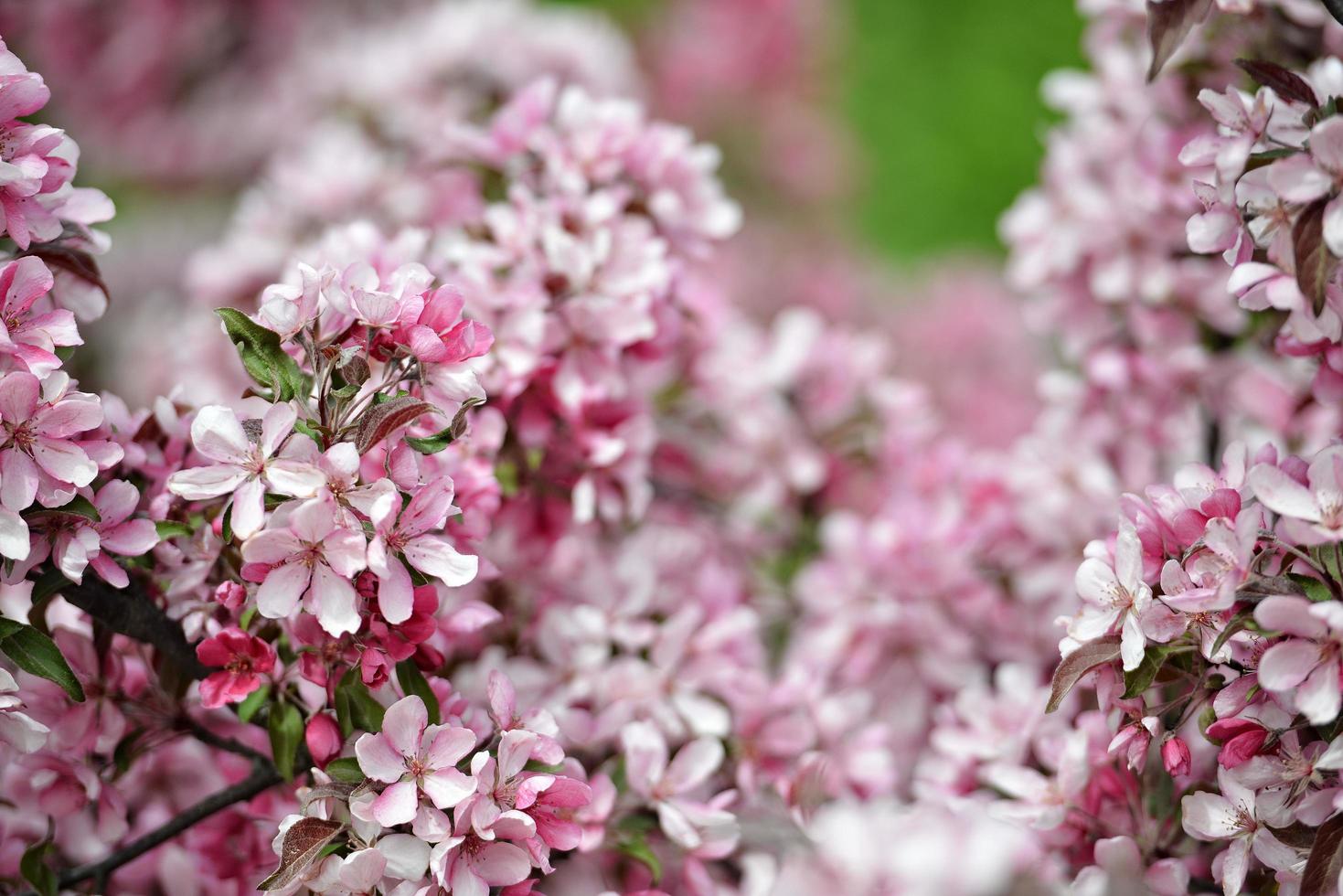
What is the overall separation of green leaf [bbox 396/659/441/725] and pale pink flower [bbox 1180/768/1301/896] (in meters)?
0.36

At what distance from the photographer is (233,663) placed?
21.9 inches

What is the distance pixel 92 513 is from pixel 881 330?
5.46 ft

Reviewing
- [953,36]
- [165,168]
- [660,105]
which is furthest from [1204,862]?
[953,36]

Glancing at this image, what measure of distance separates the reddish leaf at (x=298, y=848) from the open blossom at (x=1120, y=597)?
1.19ft

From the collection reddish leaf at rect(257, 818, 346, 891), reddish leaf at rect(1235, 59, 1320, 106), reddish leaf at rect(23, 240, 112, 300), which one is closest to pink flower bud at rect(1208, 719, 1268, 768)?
reddish leaf at rect(1235, 59, 1320, 106)

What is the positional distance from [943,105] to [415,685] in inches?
108

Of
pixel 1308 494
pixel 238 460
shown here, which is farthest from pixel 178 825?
pixel 1308 494

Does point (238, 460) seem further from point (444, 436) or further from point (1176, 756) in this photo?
point (1176, 756)

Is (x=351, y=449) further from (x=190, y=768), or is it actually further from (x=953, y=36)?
(x=953, y=36)

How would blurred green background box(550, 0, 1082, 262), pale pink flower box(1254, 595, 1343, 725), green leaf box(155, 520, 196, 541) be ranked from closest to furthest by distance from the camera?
pale pink flower box(1254, 595, 1343, 725), green leaf box(155, 520, 196, 541), blurred green background box(550, 0, 1082, 262)

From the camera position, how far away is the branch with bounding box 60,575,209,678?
0.57m

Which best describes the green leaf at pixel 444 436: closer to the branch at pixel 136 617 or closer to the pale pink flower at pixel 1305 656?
the branch at pixel 136 617

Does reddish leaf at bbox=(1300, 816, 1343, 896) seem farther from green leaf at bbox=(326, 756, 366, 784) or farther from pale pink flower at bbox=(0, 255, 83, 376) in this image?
pale pink flower at bbox=(0, 255, 83, 376)

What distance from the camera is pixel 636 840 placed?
2.05 ft
